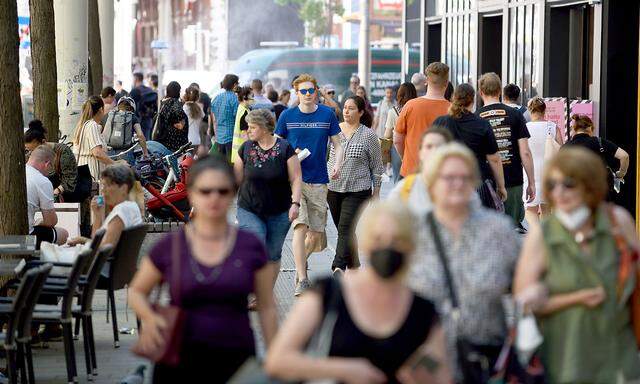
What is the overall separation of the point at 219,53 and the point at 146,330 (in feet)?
285

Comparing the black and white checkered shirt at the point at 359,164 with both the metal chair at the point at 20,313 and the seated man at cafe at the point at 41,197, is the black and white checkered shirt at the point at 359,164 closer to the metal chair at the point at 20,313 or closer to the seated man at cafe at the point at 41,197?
the seated man at cafe at the point at 41,197

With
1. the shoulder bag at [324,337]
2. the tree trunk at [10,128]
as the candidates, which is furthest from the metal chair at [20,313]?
the shoulder bag at [324,337]

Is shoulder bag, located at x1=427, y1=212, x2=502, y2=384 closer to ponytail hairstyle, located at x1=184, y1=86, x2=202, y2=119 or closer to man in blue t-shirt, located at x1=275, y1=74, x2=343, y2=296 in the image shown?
man in blue t-shirt, located at x1=275, y1=74, x2=343, y2=296

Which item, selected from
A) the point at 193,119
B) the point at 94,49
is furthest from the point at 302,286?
the point at 193,119

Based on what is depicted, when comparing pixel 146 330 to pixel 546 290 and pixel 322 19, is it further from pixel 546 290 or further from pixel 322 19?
pixel 322 19

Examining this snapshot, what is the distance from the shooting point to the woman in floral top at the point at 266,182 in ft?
38.2

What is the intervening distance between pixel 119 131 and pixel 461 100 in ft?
33.7

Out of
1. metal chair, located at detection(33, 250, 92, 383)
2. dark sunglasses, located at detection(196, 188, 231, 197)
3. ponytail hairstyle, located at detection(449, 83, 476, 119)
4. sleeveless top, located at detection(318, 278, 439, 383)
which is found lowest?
metal chair, located at detection(33, 250, 92, 383)

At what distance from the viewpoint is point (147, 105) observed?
99.9 ft

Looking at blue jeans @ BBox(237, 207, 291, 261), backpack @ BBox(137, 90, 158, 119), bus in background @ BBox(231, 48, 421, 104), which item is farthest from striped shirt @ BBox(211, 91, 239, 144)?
bus in background @ BBox(231, 48, 421, 104)

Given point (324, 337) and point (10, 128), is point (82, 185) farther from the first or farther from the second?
point (324, 337)

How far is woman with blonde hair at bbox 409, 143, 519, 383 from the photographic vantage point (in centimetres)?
573

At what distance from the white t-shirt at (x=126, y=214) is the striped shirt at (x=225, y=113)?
481 inches

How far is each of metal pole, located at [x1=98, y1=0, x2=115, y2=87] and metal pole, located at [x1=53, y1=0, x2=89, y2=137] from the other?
974cm
